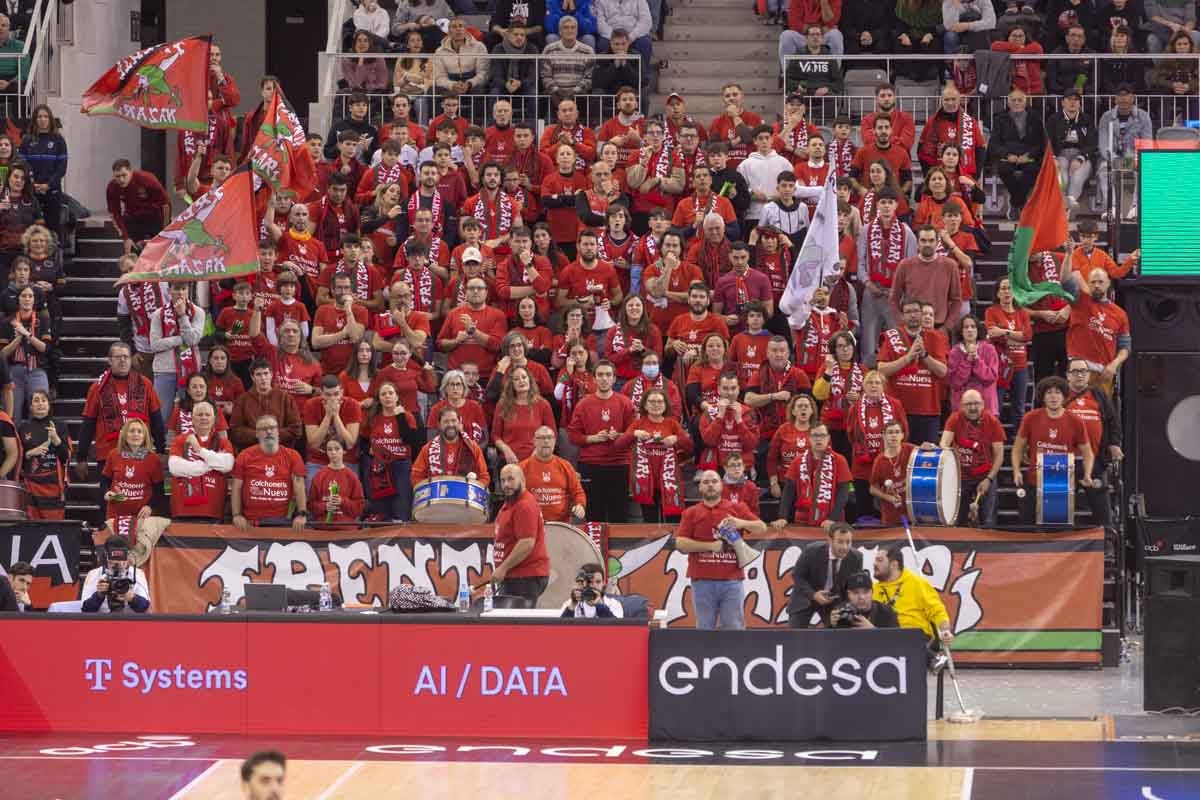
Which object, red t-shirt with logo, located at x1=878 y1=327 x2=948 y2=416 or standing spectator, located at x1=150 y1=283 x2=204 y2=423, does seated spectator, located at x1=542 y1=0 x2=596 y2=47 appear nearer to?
standing spectator, located at x1=150 y1=283 x2=204 y2=423

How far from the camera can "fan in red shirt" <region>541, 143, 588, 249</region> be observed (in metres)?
26.0

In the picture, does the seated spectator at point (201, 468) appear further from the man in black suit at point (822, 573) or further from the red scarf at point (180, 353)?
the man in black suit at point (822, 573)

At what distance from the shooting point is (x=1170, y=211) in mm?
22625

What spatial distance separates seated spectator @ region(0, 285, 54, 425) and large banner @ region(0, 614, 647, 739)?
597 centimetres

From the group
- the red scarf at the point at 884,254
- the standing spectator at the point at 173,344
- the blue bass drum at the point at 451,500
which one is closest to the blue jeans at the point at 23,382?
the standing spectator at the point at 173,344

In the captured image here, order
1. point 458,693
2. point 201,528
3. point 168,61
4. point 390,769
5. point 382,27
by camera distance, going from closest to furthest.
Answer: point 390,769
point 458,693
point 201,528
point 168,61
point 382,27

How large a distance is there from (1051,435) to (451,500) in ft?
19.9

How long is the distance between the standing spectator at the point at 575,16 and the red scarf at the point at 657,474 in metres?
8.32

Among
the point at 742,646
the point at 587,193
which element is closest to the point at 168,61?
the point at 587,193

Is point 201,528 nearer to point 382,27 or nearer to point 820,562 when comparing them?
point 820,562

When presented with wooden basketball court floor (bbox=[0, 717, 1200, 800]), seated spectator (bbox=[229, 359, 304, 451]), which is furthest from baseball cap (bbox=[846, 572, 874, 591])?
seated spectator (bbox=[229, 359, 304, 451])

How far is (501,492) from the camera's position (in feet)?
74.5

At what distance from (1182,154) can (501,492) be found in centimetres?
768

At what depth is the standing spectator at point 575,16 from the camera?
2925 cm
